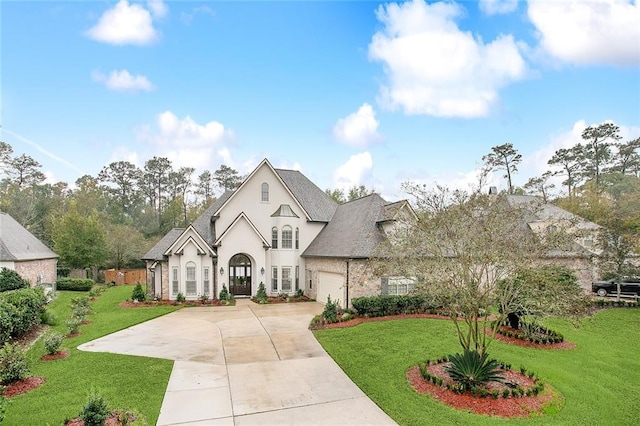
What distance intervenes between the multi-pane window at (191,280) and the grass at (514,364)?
10884 mm

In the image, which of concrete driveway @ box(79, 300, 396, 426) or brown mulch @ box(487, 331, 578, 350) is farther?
A: brown mulch @ box(487, 331, 578, 350)

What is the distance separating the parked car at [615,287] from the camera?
71.9 feet

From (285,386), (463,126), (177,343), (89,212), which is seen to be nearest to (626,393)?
(285,386)

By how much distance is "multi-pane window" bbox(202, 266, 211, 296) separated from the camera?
2142 centimetres

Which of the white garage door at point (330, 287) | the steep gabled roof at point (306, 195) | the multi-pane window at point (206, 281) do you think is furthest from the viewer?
the steep gabled roof at point (306, 195)

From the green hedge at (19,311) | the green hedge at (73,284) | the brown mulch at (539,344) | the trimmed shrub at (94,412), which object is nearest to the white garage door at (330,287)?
the brown mulch at (539,344)

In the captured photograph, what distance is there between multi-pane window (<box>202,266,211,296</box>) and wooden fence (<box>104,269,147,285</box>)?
16.3 metres

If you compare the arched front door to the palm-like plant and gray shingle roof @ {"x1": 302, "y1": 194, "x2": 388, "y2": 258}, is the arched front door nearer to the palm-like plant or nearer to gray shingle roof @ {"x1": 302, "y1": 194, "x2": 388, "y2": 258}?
gray shingle roof @ {"x1": 302, "y1": 194, "x2": 388, "y2": 258}

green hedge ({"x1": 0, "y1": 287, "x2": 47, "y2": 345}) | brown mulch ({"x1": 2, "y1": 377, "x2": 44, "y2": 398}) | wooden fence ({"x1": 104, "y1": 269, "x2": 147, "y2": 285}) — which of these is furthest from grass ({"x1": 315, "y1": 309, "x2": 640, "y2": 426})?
wooden fence ({"x1": 104, "y1": 269, "x2": 147, "y2": 285})

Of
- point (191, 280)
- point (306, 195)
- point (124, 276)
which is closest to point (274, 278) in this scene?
point (191, 280)

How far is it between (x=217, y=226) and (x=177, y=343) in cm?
1147

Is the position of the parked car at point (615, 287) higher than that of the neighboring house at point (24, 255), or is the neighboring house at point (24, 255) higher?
the neighboring house at point (24, 255)

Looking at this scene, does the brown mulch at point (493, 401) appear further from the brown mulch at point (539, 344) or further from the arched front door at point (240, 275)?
the arched front door at point (240, 275)

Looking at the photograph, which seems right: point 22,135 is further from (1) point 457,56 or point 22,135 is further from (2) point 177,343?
(1) point 457,56
